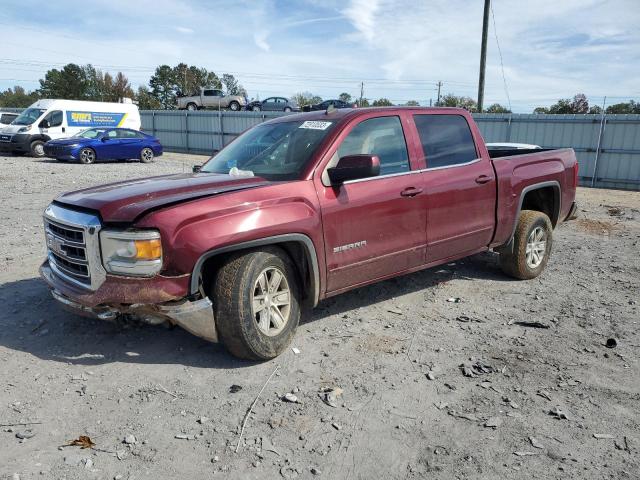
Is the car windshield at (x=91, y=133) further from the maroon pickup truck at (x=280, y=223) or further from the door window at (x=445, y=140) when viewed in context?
the door window at (x=445, y=140)

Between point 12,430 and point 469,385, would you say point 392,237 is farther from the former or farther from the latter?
point 12,430

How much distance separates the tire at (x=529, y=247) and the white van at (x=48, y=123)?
21250 mm

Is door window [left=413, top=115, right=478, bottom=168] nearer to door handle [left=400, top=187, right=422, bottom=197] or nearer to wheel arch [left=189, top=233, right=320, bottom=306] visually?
door handle [left=400, top=187, right=422, bottom=197]

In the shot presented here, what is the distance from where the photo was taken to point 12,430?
9.78 feet

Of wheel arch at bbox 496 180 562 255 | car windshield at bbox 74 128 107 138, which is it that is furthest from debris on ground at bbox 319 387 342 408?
car windshield at bbox 74 128 107 138

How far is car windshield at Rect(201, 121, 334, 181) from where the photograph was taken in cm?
419

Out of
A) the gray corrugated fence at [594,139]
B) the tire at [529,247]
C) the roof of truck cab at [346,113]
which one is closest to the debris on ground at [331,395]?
the roof of truck cab at [346,113]

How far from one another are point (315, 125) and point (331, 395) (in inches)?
89.8

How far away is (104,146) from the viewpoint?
1989 cm

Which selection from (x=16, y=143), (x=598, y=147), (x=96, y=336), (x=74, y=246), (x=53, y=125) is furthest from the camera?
(x=53, y=125)

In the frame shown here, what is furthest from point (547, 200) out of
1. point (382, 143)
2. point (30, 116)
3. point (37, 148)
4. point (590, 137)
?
point (30, 116)

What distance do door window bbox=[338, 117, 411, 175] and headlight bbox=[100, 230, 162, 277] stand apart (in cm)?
172

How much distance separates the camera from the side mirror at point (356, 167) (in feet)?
12.7

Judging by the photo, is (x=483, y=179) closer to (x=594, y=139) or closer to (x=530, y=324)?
(x=530, y=324)
